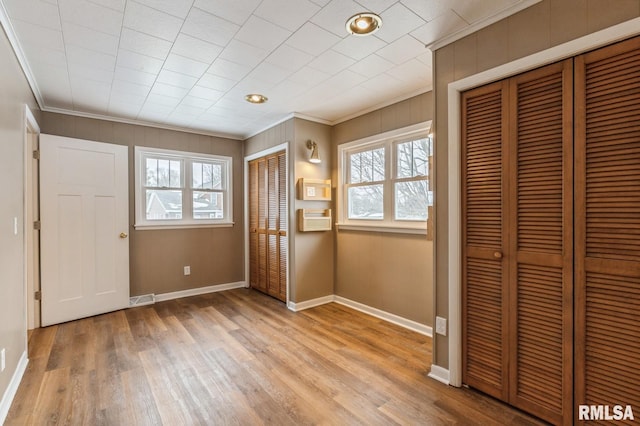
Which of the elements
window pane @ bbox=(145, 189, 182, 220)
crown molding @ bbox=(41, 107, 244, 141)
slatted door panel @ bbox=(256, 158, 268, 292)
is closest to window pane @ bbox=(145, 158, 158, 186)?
window pane @ bbox=(145, 189, 182, 220)

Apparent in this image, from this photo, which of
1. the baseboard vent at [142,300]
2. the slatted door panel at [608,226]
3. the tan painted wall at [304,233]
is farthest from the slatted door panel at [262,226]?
the slatted door panel at [608,226]

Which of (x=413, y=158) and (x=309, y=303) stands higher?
(x=413, y=158)

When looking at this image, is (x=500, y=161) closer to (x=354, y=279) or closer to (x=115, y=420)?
(x=354, y=279)

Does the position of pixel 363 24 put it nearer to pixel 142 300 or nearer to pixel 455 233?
pixel 455 233

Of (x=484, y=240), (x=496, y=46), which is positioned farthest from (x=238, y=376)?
(x=496, y=46)

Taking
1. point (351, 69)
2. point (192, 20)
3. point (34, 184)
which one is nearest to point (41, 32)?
point (192, 20)

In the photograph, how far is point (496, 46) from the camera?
192cm

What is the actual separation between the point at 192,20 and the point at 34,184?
2716 millimetres

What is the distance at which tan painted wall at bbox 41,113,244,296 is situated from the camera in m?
3.84

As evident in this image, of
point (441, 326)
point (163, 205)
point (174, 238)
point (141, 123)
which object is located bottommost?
point (441, 326)

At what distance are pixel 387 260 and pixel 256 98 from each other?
2.26 meters

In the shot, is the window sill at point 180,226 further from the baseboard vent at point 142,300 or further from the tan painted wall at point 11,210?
the tan painted wall at point 11,210

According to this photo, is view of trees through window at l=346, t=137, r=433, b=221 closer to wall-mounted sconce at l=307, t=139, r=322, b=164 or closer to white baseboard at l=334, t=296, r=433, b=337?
wall-mounted sconce at l=307, t=139, r=322, b=164

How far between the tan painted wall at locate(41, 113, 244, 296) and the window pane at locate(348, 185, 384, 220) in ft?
6.49
